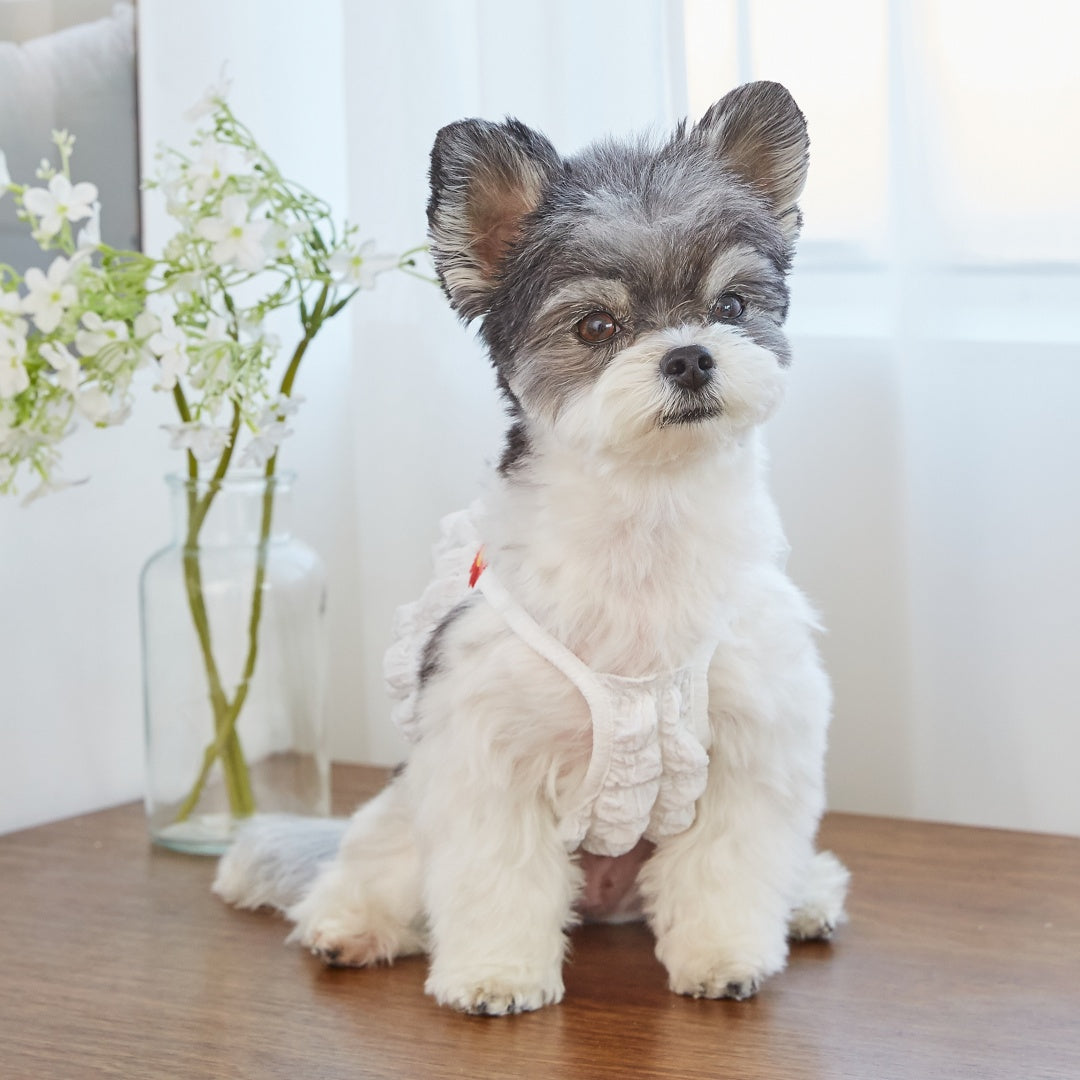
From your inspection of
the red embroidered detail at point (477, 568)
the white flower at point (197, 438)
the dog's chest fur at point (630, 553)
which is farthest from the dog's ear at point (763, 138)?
the white flower at point (197, 438)

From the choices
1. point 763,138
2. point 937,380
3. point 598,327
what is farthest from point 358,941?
point 937,380

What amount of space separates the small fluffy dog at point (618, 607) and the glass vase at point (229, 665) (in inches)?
22.2

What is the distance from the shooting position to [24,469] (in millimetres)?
2070

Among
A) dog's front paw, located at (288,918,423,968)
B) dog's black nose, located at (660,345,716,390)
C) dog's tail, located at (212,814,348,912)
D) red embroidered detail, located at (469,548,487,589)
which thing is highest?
dog's black nose, located at (660,345,716,390)

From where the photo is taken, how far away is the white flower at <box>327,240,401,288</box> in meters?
1.76

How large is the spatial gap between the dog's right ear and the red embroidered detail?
0.26 metres

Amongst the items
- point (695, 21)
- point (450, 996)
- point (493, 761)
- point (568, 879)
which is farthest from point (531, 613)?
point (695, 21)

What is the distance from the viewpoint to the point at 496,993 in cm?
139

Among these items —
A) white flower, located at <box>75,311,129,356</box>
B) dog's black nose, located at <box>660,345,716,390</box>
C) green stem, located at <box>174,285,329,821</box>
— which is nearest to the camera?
dog's black nose, located at <box>660,345,716,390</box>

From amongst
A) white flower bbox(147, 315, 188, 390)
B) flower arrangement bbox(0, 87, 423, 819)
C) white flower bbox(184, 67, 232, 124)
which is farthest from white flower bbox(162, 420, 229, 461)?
white flower bbox(184, 67, 232, 124)

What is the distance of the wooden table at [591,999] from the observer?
4.21ft

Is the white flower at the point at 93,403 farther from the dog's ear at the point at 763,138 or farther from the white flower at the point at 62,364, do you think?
the dog's ear at the point at 763,138

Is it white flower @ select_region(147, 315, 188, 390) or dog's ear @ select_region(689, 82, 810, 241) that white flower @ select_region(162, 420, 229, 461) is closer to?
white flower @ select_region(147, 315, 188, 390)

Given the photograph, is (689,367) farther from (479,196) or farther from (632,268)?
(479,196)
